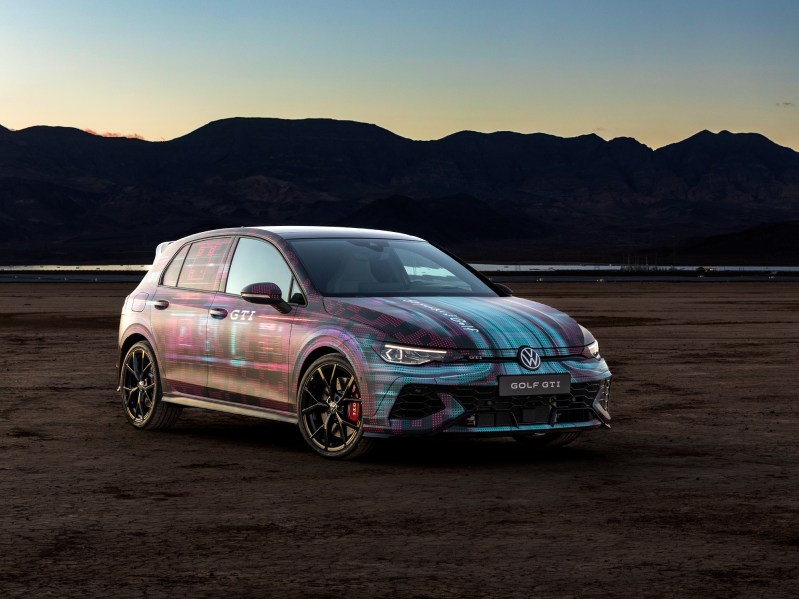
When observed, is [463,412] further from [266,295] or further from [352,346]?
[266,295]

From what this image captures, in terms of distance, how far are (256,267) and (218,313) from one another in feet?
1.59

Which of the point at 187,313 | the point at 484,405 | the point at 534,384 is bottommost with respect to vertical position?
the point at 484,405

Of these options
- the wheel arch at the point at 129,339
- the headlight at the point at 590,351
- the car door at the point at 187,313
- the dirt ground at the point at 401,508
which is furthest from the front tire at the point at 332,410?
the wheel arch at the point at 129,339

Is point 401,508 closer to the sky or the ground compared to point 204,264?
closer to the ground

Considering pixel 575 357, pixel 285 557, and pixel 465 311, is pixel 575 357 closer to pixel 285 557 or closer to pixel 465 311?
pixel 465 311

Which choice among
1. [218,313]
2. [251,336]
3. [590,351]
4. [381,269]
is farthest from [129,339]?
[590,351]

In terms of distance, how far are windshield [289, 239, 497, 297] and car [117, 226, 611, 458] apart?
1 cm

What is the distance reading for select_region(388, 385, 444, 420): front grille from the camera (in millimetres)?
9438

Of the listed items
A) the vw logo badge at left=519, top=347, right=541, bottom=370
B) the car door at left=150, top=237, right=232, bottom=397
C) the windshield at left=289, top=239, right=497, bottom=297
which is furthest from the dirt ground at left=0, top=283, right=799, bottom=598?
the windshield at left=289, top=239, right=497, bottom=297

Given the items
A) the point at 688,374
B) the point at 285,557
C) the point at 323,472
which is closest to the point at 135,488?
the point at 323,472

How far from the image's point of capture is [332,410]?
9969 millimetres

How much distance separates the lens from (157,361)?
1188 cm

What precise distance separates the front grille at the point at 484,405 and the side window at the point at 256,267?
169 cm

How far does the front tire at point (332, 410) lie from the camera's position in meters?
9.82
